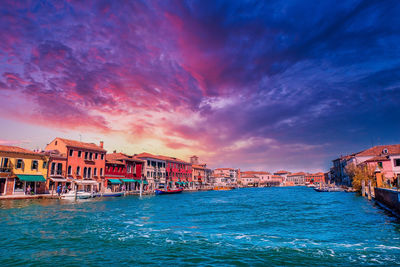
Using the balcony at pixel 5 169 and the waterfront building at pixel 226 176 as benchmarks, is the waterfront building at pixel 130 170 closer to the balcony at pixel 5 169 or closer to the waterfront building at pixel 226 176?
the balcony at pixel 5 169

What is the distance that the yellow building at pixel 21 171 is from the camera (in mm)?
33625

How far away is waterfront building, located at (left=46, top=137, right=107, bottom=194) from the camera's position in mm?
43250

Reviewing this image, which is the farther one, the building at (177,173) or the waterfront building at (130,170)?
the building at (177,173)

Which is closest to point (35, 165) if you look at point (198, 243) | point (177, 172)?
point (198, 243)

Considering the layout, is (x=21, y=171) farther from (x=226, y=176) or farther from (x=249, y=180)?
(x=249, y=180)

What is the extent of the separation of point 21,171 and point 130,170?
25.7m

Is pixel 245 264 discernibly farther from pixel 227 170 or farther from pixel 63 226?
pixel 227 170

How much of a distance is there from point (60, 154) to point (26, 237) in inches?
1314

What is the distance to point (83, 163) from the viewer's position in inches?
1801

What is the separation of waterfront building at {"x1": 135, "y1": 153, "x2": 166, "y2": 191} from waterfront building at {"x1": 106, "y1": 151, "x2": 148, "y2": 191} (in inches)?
89.9

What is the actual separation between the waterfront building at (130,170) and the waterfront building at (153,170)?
228 centimetres

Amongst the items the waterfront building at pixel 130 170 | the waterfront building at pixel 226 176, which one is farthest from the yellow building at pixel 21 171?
the waterfront building at pixel 226 176

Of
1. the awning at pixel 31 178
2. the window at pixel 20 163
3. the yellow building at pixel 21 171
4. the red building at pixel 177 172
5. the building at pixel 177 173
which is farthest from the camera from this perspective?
the red building at pixel 177 172

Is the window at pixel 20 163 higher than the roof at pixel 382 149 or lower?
lower
